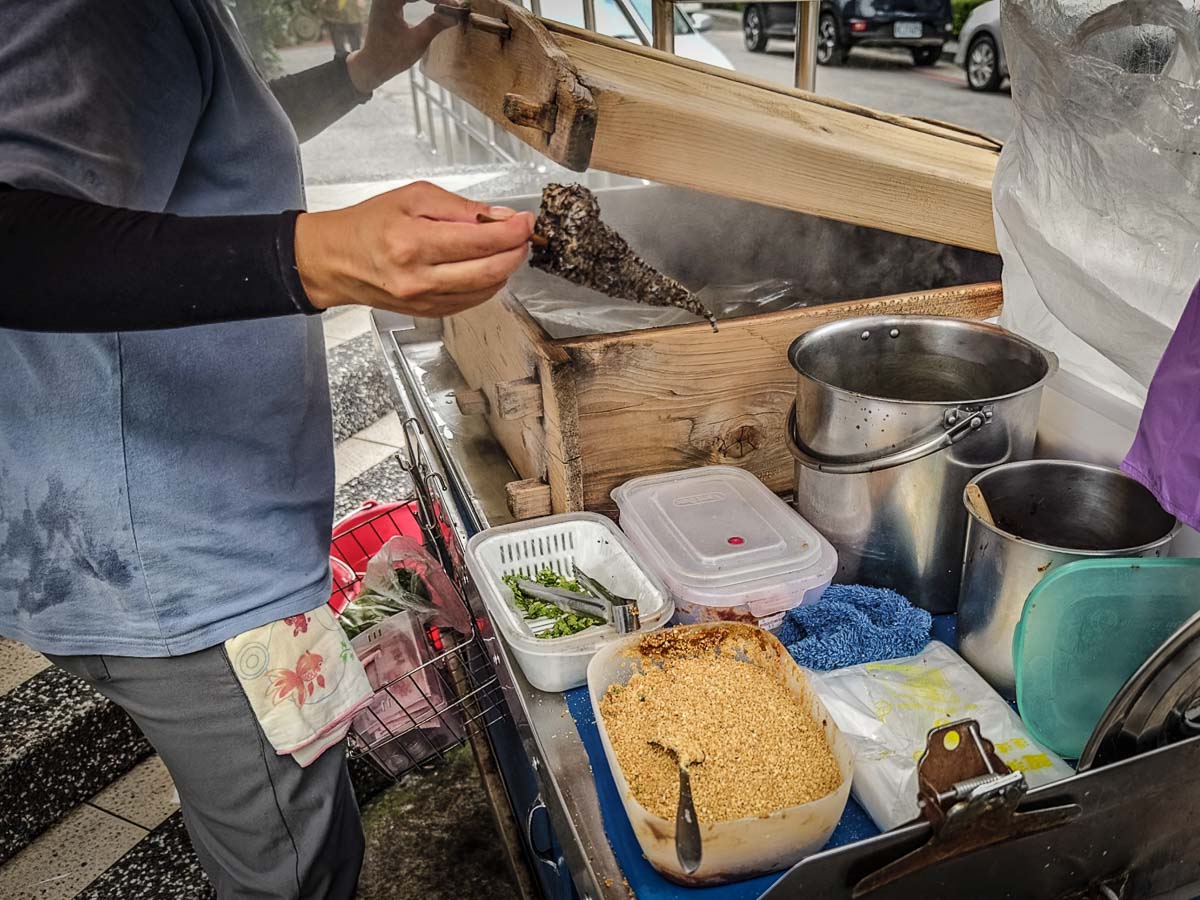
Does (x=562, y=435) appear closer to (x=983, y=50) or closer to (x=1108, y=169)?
(x=1108, y=169)

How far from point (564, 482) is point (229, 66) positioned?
976mm

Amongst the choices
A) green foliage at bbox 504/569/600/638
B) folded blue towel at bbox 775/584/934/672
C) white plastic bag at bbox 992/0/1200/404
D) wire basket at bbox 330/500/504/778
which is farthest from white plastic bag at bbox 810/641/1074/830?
wire basket at bbox 330/500/504/778

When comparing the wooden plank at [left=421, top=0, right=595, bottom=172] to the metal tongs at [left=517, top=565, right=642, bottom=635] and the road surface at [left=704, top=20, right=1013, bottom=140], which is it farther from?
the road surface at [left=704, top=20, right=1013, bottom=140]

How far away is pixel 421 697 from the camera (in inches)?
106

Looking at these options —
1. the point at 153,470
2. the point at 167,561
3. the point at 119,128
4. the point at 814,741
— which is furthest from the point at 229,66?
the point at 814,741

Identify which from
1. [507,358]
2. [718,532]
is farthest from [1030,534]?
[507,358]

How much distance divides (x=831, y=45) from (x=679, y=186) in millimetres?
16170

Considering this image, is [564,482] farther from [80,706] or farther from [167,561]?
[80,706]

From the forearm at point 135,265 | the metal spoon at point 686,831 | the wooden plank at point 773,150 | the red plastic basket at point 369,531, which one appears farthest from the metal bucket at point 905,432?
the red plastic basket at point 369,531

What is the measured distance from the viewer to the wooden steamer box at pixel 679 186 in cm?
170

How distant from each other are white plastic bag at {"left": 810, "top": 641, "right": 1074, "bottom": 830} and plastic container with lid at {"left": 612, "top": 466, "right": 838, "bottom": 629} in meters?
0.18

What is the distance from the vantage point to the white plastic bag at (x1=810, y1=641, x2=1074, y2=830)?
1.27m

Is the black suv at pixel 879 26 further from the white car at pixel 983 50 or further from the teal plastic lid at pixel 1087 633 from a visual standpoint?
the teal plastic lid at pixel 1087 633

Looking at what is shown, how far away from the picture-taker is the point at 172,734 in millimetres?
1707
